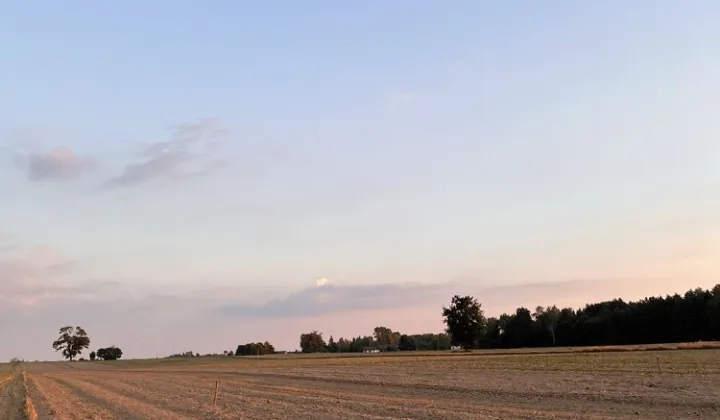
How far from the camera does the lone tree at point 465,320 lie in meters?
117

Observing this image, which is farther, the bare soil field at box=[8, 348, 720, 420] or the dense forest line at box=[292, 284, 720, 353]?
the dense forest line at box=[292, 284, 720, 353]

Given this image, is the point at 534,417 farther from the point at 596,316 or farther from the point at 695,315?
the point at 596,316

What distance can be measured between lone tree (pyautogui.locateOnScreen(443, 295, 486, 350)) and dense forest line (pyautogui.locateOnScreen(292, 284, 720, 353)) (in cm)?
20

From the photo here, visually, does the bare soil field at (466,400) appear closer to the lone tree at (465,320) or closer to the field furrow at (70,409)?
the field furrow at (70,409)

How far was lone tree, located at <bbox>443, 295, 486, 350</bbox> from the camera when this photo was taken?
117 m

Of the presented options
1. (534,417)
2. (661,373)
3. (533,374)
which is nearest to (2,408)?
(534,417)

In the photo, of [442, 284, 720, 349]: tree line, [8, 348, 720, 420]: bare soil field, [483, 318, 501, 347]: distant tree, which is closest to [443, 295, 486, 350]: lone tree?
[442, 284, 720, 349]: tree line

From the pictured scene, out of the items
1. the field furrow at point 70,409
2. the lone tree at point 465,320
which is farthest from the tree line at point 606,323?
the field furrow at point 70,409

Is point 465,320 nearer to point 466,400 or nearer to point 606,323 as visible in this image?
point 606,323

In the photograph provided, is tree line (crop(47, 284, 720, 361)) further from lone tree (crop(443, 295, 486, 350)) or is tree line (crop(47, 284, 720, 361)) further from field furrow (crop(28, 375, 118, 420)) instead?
field furrow (crop(28, 375, 118, 420))

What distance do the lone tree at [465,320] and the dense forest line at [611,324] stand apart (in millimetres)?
197

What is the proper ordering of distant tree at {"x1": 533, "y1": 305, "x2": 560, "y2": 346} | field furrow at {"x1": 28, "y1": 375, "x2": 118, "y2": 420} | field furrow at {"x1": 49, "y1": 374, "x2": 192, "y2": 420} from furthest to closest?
distant tree at {"x1": 533, "y1": 305, "x2": 560, "y2": 346}
field furrow at {"x1": 28, "y1": 375, "x2": 118, "y2": 420}
field furrow at {"x1": 49, "y1": 374, "x2": 192, "y2": 420}

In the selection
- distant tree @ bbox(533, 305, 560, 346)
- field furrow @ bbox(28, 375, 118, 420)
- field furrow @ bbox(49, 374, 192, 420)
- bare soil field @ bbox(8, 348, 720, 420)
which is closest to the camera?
bare soil field @ bbox(8, 348, 720, 420)

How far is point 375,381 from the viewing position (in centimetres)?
4281
